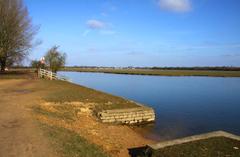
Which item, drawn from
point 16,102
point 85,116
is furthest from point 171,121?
point 16,102

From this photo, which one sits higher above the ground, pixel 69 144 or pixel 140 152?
pixel 69 144

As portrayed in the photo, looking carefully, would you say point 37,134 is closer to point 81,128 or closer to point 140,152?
point 81,128

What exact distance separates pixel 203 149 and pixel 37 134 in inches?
231

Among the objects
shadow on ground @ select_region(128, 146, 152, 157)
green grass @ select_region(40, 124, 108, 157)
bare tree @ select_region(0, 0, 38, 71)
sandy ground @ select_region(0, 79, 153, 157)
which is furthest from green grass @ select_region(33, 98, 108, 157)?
bare tree @ select_region(0, 0, 38, 71)

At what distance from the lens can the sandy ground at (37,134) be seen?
7695 mm

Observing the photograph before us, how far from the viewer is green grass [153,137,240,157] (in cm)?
878

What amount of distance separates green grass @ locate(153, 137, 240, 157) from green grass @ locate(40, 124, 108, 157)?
228 cm

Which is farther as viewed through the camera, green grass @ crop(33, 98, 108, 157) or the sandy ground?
green grass @ crop(33, 98, 108, 157)

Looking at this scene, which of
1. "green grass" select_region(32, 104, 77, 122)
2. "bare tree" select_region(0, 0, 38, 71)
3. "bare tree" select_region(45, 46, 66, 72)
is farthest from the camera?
"bare tree" select_region(45, 46, 66, 72)

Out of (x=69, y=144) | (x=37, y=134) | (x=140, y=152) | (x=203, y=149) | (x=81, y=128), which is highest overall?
(x=37, y=134)

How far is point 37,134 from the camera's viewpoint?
362 inches

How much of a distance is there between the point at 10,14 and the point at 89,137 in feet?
96.3

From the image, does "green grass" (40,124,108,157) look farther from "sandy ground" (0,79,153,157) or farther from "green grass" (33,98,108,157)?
"sandy ground" (0,79,153,157)

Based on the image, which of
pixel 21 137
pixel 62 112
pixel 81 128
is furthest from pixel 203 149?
pixel 62 112
